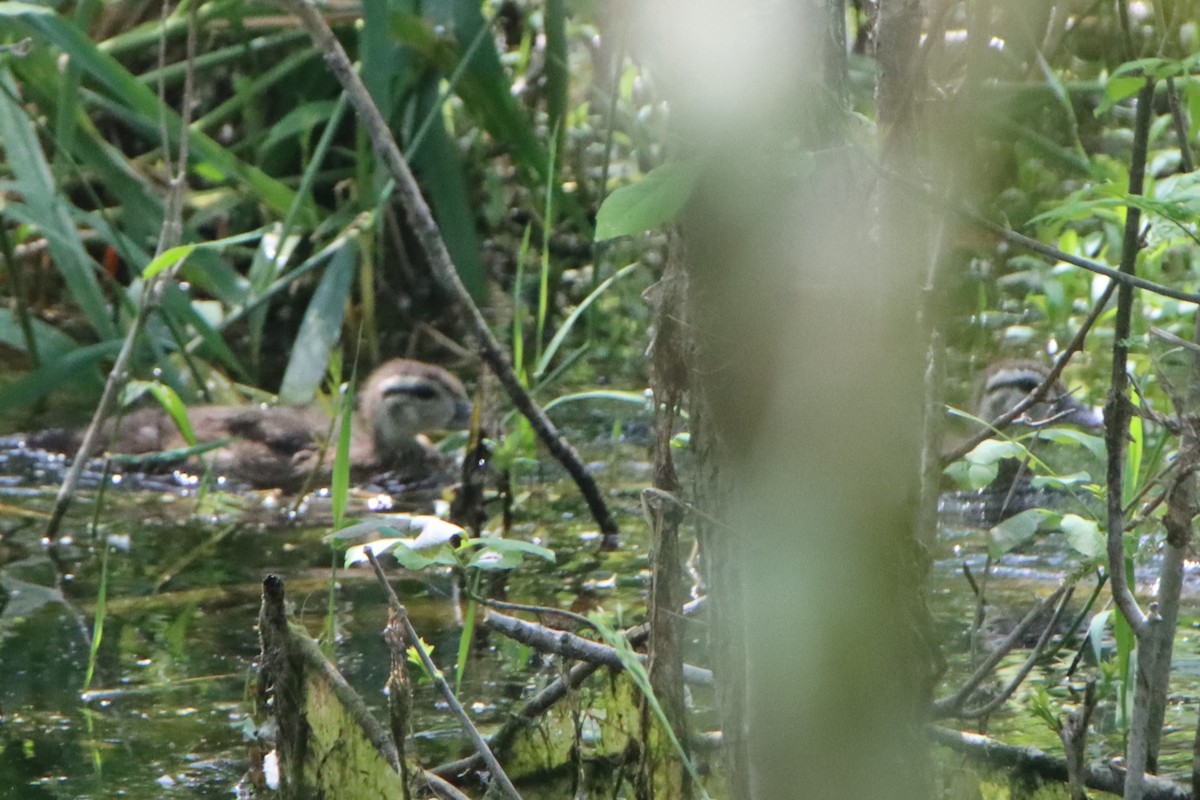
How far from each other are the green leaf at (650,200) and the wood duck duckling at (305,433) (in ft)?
12.5

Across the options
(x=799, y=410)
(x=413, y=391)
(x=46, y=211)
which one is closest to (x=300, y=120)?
(x=413, y=391)

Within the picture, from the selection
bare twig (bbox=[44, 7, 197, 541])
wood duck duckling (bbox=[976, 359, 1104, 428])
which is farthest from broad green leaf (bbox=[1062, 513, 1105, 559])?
wood duck duckling (bbox=[976, 359, 1104, 428])

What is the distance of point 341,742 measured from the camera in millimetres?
2391

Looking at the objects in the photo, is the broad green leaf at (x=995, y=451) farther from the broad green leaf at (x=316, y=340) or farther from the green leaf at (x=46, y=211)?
the broad green leaf at (x=316, y=340)

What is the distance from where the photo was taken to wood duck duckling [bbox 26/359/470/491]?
5836 mm

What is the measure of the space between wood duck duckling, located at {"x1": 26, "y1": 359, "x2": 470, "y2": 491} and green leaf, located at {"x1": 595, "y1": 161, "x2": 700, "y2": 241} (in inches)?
150

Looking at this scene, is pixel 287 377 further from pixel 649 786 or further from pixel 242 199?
pixel 649 786

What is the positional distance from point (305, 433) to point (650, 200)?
439 cm

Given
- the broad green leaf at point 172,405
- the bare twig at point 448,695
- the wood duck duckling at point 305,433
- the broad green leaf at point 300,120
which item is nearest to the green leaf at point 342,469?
the bare twig at point 448,695

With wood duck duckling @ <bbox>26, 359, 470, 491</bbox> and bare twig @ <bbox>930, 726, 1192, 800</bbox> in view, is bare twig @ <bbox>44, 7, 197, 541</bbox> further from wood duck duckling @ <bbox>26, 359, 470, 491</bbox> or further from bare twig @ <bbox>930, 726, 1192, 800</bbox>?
bare twig @ <bbox>930, 726, 1192, 800</bbox>

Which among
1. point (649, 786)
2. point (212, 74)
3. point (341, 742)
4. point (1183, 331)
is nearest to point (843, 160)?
point (649, 786)

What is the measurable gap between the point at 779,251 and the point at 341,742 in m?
1.05

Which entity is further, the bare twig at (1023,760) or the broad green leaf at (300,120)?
the broad green leaf at (300,120)

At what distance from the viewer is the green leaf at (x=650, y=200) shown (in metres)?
1.70
